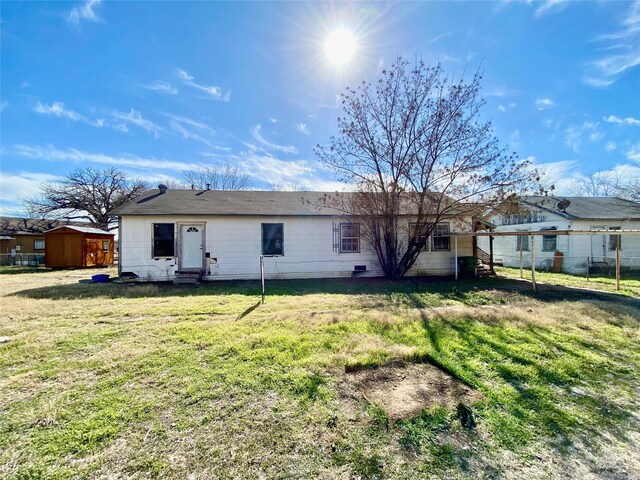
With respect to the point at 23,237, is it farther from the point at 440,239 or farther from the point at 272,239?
the point at 440,239

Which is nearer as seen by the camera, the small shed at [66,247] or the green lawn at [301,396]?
the green lawn at [301,396]

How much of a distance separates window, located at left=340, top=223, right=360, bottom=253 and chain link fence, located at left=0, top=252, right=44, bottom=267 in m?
22.4

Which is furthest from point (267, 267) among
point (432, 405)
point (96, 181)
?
point (96, 181)

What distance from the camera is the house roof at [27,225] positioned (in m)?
27.6

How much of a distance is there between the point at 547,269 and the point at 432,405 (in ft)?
56.0

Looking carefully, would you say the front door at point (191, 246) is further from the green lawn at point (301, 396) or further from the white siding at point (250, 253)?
the green lawn at point (301, 396)

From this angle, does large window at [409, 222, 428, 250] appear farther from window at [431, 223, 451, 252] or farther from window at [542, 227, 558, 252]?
window at [542, 227, 558, 252]

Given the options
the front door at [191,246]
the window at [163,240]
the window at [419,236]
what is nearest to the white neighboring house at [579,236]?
the window at [419,236]

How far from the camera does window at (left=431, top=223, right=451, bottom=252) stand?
40.7ft

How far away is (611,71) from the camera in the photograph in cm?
1099

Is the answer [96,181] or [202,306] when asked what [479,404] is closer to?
[202,306]

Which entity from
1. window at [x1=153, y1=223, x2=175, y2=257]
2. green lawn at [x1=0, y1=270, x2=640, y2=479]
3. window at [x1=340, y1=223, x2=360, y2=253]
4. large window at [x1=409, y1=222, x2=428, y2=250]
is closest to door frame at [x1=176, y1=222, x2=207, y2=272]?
window at [x1=153, y1=223, x2=175, y2=257]

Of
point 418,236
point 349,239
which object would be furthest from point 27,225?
point 418,236

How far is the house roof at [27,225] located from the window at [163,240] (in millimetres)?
25571
